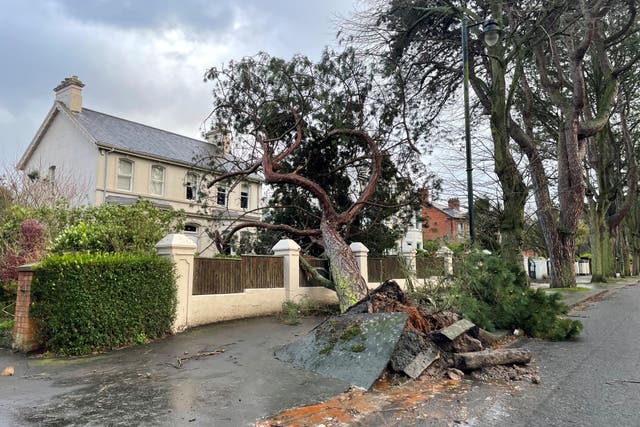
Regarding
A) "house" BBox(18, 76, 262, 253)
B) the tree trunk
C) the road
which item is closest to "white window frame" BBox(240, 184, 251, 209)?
"house" BBox(18, 76, 262, 253)

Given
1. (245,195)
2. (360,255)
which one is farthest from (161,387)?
(245,195)

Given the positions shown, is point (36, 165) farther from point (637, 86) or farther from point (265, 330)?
point (637, 86)

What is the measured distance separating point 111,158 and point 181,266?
15332 millimetres

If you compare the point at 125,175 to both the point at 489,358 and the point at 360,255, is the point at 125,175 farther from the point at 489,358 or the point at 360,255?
the point at 489,358

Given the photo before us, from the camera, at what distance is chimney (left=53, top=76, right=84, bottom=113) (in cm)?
2241

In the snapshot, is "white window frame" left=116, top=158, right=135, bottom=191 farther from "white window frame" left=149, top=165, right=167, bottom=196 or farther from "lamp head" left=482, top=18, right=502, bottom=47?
"lamp head" left=482, top=18, right=502, bottom=47

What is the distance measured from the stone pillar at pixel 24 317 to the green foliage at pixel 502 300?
753 cm

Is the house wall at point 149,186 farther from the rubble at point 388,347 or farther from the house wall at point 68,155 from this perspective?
the rubble at point 388,347

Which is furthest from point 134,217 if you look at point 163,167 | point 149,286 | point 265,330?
point 163,167

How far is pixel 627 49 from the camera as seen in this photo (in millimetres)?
17656

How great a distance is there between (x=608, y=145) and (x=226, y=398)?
28.4 m

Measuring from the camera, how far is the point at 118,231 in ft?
28.1

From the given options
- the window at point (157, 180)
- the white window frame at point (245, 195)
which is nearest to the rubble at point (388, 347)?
the window at point (157, 180)

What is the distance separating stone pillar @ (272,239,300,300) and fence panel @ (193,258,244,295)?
4.87ft
